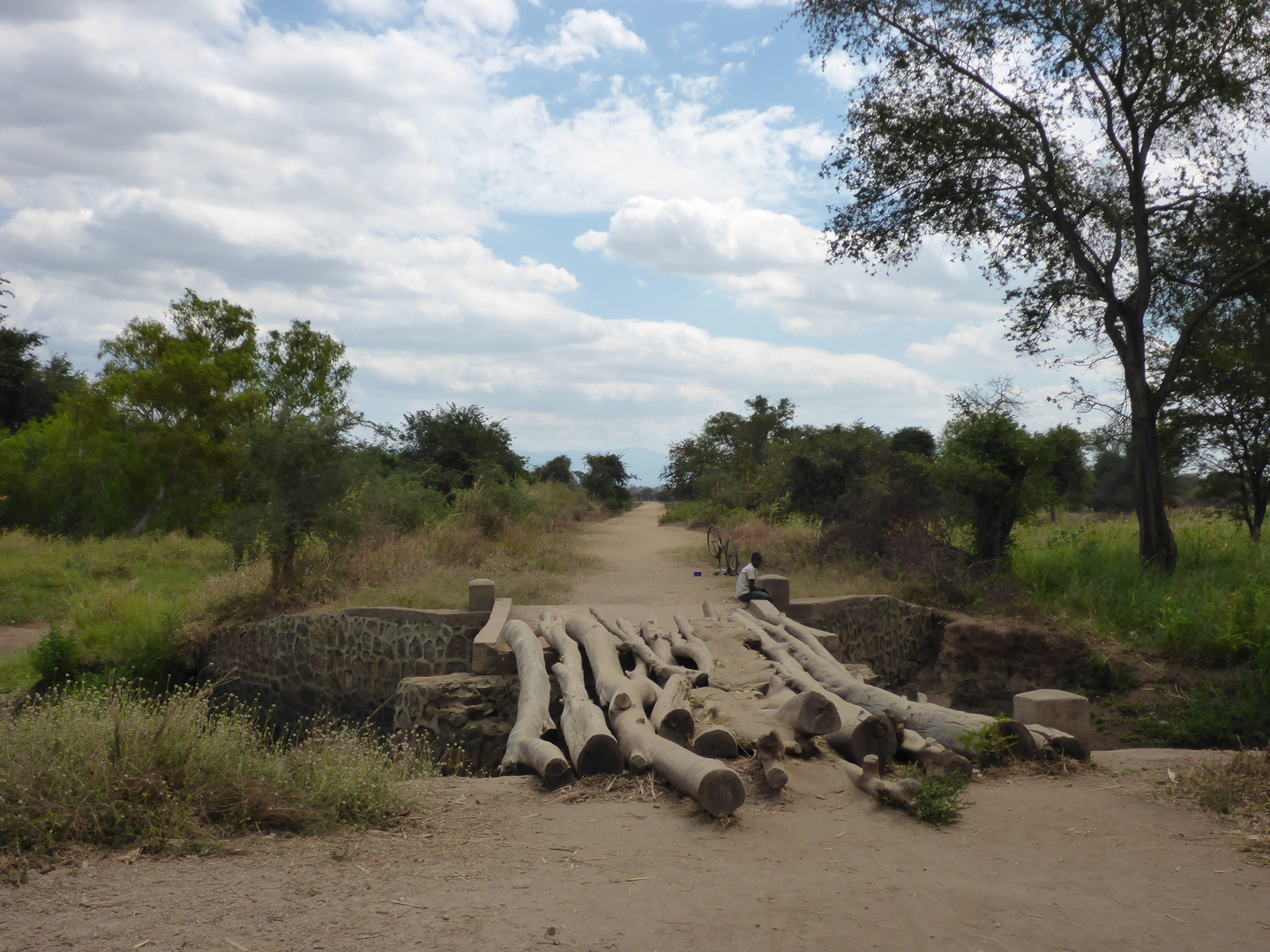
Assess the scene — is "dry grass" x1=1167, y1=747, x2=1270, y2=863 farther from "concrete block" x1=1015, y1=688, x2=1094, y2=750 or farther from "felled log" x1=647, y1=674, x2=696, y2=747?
"felled log" x1=647, y1=674, x2=696, y2=747

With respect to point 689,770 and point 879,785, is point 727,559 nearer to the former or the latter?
point 879,785

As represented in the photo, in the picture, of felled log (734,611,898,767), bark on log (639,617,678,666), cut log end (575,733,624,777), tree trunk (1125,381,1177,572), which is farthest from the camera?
tree trunk (1125,381,1177,572)

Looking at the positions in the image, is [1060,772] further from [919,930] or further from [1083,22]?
[1083,22]

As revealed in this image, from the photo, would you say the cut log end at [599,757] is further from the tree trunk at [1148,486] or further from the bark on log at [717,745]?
the tree trunk at [1148,486]

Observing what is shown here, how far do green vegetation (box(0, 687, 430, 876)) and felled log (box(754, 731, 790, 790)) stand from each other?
2332mm

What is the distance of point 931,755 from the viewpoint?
6.13 m

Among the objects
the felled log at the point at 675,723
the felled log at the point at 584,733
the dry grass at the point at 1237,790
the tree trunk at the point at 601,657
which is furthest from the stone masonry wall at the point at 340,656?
the dry grass at the point at 1237,790

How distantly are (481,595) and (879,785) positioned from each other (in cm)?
680

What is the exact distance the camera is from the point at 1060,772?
20.5ft

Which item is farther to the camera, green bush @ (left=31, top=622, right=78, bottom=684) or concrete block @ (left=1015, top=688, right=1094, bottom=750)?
green bush @ (left=31, top=622, right=78, bottom=684)

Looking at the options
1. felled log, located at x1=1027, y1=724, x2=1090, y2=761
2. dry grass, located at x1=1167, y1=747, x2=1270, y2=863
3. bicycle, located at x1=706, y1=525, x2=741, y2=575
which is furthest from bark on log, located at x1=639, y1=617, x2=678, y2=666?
bicycle, located at x1=706, y1=525, x2=741, y2=575

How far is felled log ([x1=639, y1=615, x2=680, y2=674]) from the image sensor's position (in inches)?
352

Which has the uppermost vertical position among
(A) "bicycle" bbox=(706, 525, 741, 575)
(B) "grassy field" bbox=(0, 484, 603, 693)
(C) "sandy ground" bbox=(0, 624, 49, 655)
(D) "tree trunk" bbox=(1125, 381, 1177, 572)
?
(D) "tree trunk" bbox=(1125, 381, 1177, 572)

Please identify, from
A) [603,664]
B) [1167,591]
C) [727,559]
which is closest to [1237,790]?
[603,664]
